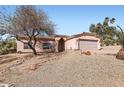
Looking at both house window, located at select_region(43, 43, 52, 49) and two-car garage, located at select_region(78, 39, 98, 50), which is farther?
house window, located at select_region(43, 43, 52, 49)

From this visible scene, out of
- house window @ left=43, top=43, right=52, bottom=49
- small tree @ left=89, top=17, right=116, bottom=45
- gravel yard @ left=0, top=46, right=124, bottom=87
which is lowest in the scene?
gravel yard @ left=0, top=46, right=124, bottom=87

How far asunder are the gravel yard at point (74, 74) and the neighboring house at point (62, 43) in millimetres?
6797

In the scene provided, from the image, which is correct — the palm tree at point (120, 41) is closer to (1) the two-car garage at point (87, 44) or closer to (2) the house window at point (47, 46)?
(1) the two-car garage at point (87, 44)

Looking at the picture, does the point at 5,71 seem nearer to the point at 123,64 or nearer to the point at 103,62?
the point at 103,62

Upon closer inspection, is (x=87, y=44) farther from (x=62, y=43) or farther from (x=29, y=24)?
(x=29, y=24)

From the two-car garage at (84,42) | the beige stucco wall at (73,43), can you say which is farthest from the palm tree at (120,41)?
the beige stucco wall at (73,43)

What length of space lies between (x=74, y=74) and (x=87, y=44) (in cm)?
1002

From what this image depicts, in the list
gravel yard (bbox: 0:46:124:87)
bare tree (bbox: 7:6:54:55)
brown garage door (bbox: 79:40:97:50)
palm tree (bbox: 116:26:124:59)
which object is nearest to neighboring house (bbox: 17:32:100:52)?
brown garage door (bbox: 79:40:97:50)

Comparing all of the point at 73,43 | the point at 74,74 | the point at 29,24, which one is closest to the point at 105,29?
the point at 73,43

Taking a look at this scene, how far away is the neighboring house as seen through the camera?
66.9 ft

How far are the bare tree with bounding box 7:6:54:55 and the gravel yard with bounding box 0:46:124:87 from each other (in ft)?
17.0

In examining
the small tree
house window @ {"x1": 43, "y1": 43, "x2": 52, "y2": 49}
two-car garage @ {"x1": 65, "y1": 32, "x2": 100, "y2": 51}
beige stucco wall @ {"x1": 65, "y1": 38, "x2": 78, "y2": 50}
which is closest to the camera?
the small tree

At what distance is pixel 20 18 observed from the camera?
18234mm

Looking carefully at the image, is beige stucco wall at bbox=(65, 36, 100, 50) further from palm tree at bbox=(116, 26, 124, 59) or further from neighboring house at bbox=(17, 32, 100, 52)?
palm tree at bbox=(116, 26, 124, 59)
